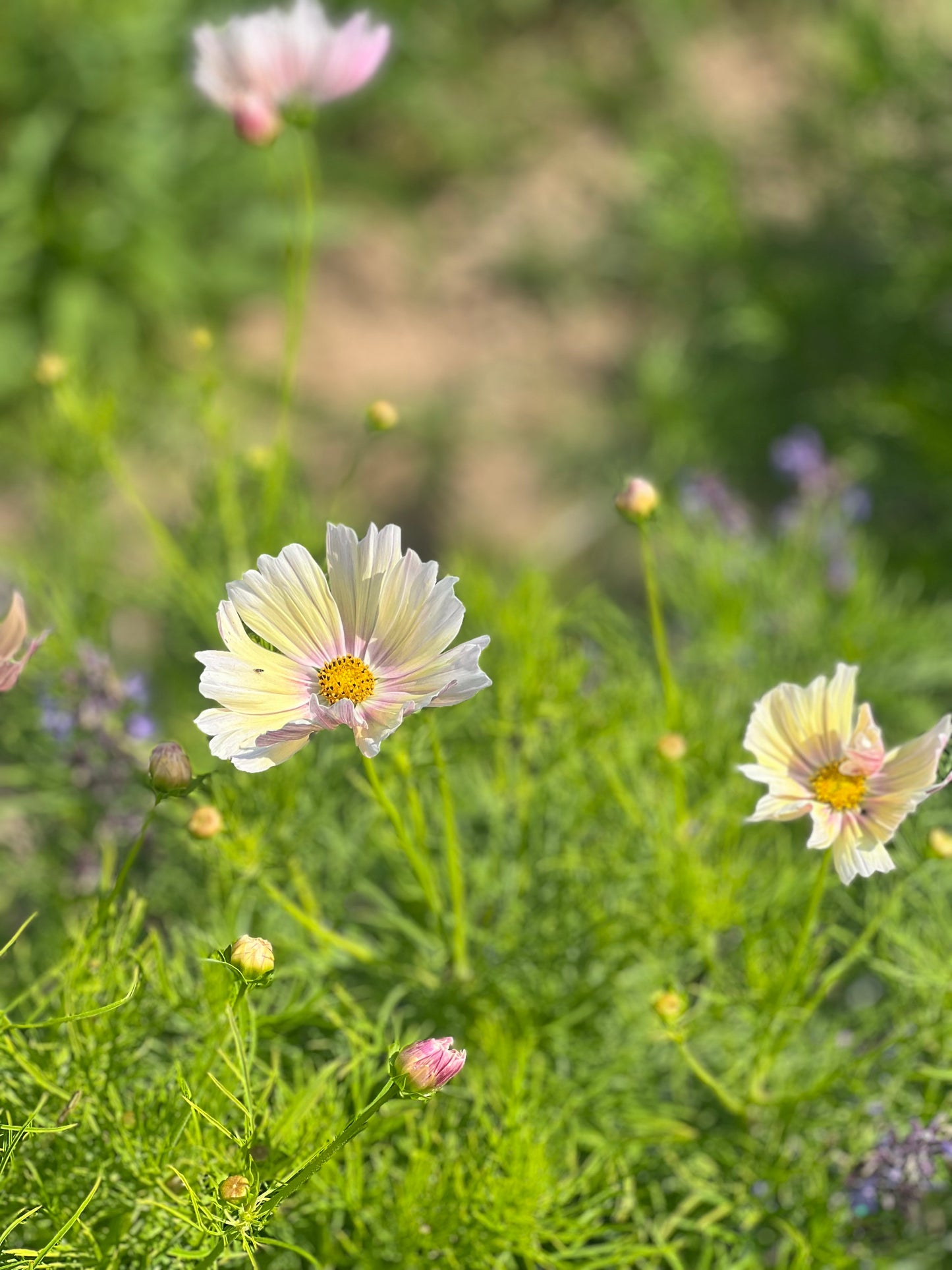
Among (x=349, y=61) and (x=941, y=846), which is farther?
(x=349, y=61)

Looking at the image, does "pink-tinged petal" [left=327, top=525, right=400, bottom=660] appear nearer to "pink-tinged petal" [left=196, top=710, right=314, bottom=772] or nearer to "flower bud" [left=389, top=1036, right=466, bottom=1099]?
"pink-tinged petal" [left=196, top=710, right=314, bottom=772]

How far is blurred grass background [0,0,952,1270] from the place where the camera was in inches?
29.4

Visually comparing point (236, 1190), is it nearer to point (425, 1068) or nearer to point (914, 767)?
point (425, 1068)

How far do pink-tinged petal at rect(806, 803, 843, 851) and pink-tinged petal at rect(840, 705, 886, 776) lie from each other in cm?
2

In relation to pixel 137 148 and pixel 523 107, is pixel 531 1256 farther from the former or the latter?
pixel 523 107

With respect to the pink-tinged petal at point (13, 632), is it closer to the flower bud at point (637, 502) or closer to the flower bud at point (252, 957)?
the flower bud at point (252, 957)

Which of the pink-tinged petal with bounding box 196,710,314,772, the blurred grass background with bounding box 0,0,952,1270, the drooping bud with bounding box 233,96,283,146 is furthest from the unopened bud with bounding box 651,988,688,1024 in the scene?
the drooping bud with bounding box 233,96,283,146

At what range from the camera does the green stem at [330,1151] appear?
18.2 inches

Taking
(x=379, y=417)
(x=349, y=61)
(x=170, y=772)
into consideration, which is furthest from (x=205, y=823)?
(x=349, y=61)

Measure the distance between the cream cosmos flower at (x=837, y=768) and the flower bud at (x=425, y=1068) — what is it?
0.20 meters

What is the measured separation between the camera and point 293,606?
62cm

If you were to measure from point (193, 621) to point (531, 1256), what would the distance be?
595 mm

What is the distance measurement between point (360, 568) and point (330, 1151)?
27 centimetres

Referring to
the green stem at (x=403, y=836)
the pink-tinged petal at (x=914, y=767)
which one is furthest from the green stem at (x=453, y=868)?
the pink-tinged petal at (x=914, y=767)
